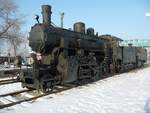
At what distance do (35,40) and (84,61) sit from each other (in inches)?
142

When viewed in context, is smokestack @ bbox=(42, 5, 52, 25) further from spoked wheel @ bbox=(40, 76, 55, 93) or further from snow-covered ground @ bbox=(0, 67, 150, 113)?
snow-covered ground @ bbox=(0, 67, 150, 113)

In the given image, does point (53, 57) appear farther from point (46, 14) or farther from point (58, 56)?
point (46, 14)

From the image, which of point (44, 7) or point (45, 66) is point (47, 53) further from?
point (44, 7)

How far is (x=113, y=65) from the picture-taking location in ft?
63.2

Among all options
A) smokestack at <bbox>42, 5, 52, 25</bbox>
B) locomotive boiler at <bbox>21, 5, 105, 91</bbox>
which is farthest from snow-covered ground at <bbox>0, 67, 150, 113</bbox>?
smokestack at <bbox>42, 5, 52, 25</bbox>

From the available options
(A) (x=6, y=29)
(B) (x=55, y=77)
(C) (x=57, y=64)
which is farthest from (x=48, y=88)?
(A) (x=6, y=29)

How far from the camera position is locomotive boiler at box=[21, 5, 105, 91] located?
11102mm

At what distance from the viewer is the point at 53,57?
467 inches

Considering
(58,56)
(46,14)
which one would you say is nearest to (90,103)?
(58,56)

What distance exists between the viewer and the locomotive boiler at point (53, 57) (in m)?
11.1

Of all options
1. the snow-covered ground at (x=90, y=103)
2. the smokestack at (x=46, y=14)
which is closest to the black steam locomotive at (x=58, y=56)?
the smokestack at (x=46, y=14)

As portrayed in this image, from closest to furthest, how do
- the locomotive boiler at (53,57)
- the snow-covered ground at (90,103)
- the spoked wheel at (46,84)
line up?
1. the snow-covered ground at (90,103)
2. the spoked wheel at (46,84)
3. the locomotive boiler at (53,57)

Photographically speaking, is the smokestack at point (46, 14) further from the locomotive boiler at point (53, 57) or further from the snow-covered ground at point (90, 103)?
the snow-covered ground at point (90, 103)

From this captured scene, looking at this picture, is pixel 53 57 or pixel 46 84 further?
pixel 53 57
